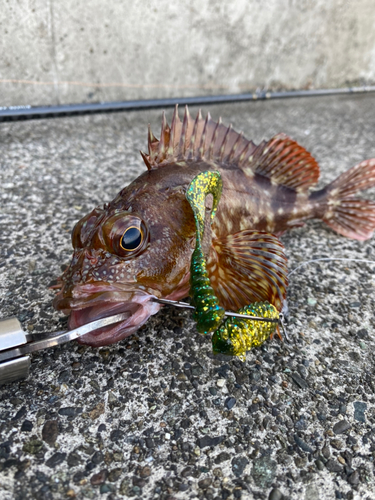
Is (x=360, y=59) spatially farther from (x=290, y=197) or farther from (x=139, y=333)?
(x=139, y=333)

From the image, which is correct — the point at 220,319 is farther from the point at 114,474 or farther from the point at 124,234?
the point at 114,474

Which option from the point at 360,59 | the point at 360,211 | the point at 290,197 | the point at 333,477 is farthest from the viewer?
the point at 360,59

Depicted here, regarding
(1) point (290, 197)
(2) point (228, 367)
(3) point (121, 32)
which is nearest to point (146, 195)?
(2) point (228, 367)

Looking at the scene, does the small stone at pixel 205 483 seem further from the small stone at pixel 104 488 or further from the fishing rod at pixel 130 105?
the fishing rod at pixel 130 105

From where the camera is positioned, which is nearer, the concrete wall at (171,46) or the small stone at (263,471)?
the small stone at (263,471)

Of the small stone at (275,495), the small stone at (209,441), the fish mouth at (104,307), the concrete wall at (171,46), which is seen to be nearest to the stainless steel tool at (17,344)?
the fish mouth at (104,307)

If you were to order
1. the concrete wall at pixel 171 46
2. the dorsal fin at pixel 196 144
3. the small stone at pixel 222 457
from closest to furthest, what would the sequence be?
1. the small stone at pixel 222 457
2. the dorsal fin at pixel 196 144
3. the concrete wall at pixel 171 46
